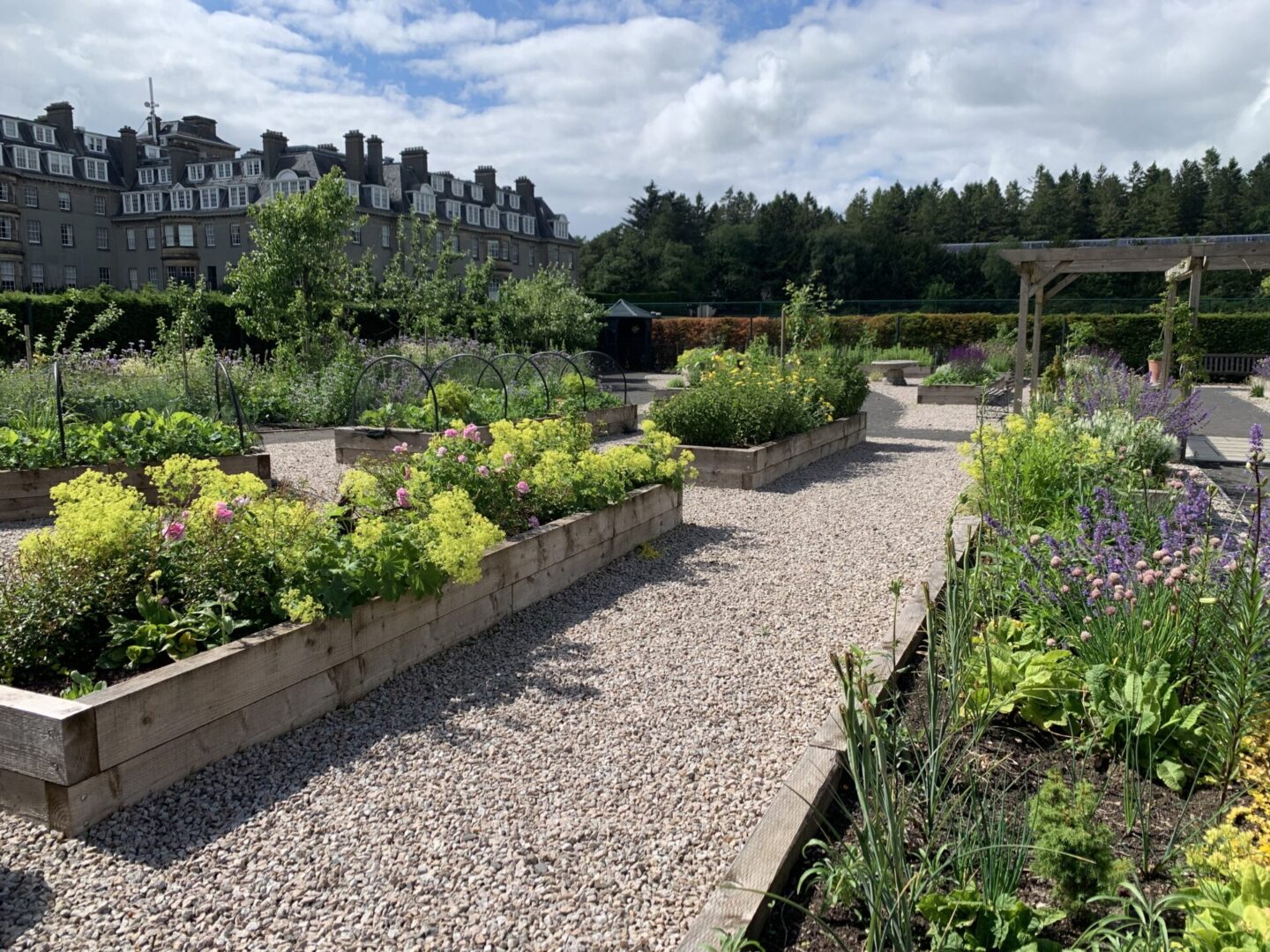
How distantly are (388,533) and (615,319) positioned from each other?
24.8 m

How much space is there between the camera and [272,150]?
46031mm

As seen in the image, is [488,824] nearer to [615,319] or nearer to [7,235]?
[615,319]

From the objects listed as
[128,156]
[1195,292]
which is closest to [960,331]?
[1195,292]

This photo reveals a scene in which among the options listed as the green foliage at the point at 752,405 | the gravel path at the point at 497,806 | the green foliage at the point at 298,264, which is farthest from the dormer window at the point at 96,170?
the gravel path at the point at 497,806

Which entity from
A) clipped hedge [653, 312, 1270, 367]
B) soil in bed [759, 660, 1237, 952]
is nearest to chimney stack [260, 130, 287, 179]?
clipped hedge [653, 312, 1270, 367]

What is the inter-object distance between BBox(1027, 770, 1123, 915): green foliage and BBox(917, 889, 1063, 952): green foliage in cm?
9

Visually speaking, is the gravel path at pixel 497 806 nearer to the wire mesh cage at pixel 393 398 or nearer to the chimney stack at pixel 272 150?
the wire mesh cage at pixel 393 398

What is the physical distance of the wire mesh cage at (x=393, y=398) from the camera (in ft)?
33.5

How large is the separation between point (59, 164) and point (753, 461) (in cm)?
5346

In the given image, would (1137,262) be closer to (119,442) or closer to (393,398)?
(393,398)

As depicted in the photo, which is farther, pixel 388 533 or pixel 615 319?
pixel 615 319

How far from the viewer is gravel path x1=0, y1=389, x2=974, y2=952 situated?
2.39 metres

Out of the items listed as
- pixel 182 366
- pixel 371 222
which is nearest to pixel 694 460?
pixel 182 366

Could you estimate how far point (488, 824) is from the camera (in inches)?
112
